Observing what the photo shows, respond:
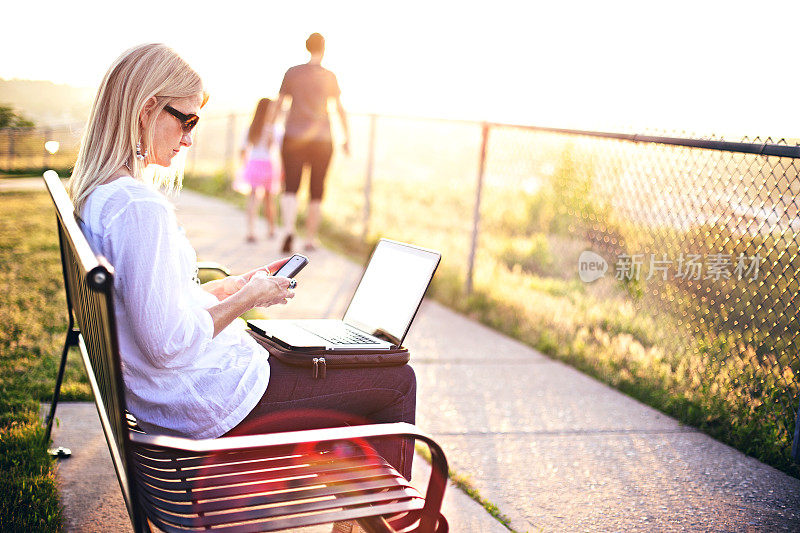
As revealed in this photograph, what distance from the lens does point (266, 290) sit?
224 centimetres

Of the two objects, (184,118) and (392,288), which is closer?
(184,118)

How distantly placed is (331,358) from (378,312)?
1.74ft

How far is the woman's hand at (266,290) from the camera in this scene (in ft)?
7.25

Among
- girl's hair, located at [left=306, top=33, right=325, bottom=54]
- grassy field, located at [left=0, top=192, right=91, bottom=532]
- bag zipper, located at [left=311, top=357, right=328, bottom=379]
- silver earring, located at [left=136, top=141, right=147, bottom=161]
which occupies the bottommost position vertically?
grassy field, located at [left=0, top=192, right=91, bottom=532]

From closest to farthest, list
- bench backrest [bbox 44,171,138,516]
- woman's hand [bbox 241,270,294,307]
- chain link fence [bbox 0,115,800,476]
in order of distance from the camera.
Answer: bench backrest [bbox 44,171,138,516] → woman's hand [bbox 241,270,294,307] → chain link fence [bbox 0,115,800,476]

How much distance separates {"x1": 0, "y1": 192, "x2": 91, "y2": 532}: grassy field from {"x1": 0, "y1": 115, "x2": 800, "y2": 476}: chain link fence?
3.23 meters

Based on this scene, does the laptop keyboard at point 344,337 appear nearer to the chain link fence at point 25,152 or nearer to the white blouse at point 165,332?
the white blouse at point 165,332

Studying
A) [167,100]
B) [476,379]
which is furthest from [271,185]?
[167,100]

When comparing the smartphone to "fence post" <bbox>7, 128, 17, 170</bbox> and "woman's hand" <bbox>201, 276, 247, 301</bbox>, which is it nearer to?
"woman's hand" <bbox>201, 276, 247, 301</bbox>

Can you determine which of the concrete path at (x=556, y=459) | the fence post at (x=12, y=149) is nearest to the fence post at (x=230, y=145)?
the fence post at (x=12, y=149)

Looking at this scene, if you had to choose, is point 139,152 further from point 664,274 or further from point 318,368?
point 664,274

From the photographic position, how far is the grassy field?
271 centimetres

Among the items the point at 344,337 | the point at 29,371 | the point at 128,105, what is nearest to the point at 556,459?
the point at 344,337

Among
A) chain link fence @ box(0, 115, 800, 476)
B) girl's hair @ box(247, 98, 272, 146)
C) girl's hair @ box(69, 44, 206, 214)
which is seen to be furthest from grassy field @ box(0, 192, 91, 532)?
chain link fence @ box(0, 115, 800, 476)
